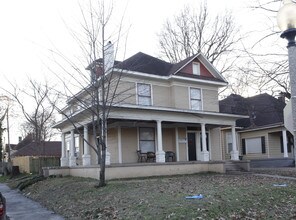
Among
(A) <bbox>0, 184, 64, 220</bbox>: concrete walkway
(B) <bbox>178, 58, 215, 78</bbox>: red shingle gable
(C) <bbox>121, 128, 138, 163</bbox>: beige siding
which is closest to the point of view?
(A) <bbox>0, 184, 64, 220</bbox>: concrete walkway

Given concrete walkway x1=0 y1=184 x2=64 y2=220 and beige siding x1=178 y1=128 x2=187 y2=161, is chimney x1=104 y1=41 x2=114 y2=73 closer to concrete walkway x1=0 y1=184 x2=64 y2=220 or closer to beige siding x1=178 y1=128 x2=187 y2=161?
concrete walkway x1=0 y1=184 x2=64 y2=220

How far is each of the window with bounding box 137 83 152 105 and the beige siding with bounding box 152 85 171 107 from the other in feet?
1.24

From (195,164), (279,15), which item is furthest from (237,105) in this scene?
(279,15)

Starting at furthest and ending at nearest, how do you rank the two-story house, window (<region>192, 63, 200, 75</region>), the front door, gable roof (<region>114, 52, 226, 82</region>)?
window (<region>192, 63, 200, 75</region>) → the front door → gable roof (<region>114, 52, 226, 82</region>) → the two-story house

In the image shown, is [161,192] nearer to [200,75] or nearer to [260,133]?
[200,75]

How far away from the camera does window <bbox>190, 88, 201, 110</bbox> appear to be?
2408cm

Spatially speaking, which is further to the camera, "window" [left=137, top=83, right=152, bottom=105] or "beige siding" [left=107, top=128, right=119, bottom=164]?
"window" [left=137, top=83, right=152, bottom=105]

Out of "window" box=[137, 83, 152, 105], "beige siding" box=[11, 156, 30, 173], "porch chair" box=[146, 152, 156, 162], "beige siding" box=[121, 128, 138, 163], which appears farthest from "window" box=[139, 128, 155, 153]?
"beige siding" box=[11, 156, 30, 173]

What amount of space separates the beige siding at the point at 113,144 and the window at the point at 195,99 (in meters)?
5.52

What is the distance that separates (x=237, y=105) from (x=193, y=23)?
15536mm

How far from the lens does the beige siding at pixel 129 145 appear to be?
21.6 meters

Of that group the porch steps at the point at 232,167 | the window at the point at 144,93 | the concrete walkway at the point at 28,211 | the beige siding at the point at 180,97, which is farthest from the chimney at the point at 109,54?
the porch steps at the point at 232,167

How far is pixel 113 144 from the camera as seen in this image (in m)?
22.0

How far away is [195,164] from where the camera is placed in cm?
2070
